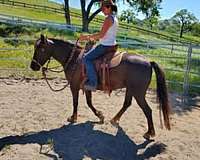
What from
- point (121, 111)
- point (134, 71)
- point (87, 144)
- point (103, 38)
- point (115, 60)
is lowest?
point (87, 144)

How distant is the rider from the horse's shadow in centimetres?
80

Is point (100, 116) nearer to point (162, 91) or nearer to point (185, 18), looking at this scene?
point (162, 91)

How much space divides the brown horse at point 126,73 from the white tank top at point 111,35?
0.33 m

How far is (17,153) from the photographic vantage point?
15.7ft

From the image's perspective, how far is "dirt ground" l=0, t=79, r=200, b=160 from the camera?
196 inches

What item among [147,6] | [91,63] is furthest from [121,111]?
[147,6]

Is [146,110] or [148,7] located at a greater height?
[148,7]

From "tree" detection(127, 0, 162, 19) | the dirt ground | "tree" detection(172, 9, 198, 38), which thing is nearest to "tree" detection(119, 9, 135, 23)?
"tree" detection(127, 0, 162, 19)

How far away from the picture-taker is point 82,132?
575 centimetres

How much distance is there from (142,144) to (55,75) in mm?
5209

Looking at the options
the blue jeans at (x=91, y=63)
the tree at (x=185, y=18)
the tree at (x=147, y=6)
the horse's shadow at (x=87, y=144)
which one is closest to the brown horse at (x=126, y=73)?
the blue jeans at (x=91, y=63)

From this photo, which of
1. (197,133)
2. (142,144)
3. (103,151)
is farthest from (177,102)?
(103,151)

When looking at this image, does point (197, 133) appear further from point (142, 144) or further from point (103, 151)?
point (103, 151)

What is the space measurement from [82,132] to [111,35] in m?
1.64
